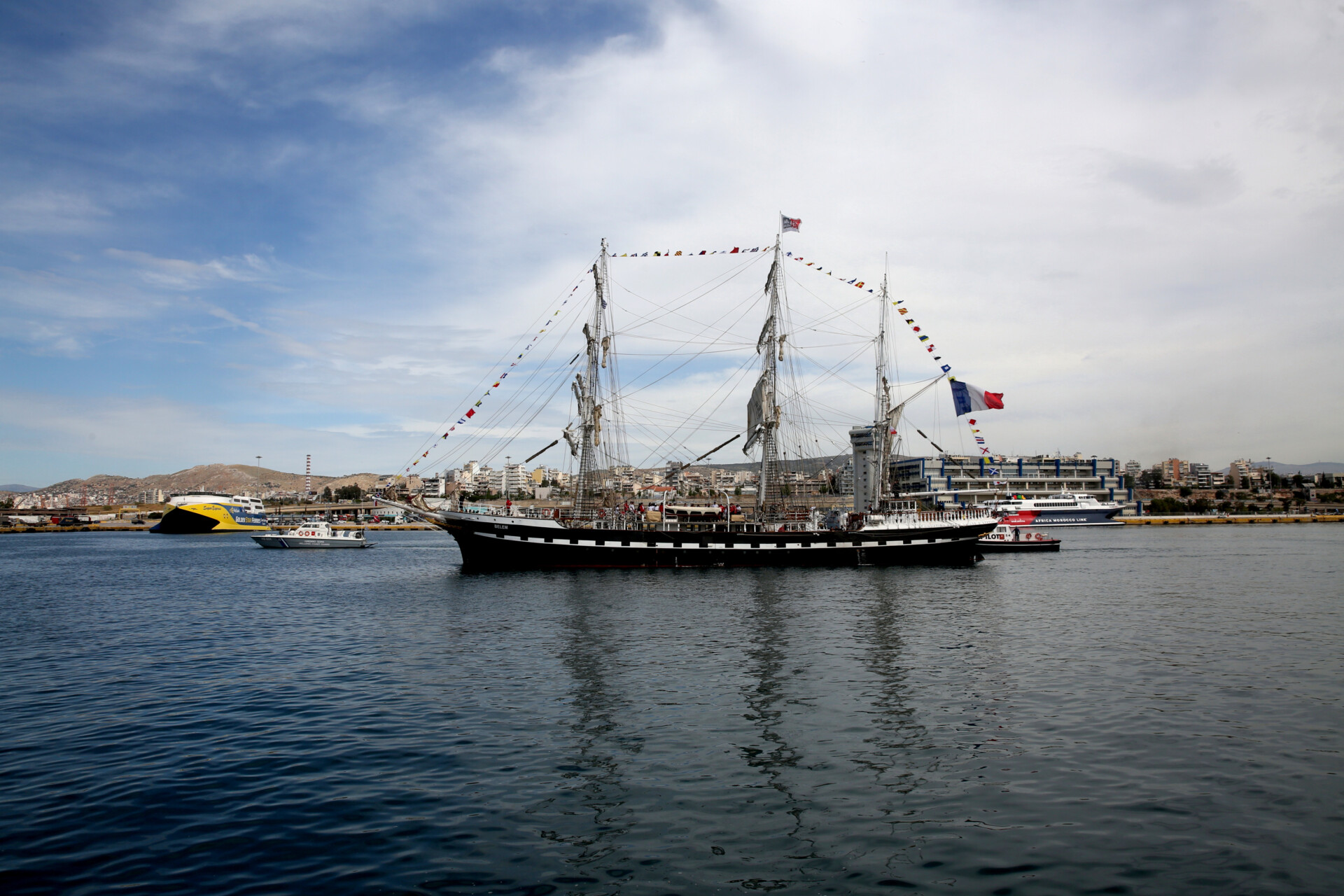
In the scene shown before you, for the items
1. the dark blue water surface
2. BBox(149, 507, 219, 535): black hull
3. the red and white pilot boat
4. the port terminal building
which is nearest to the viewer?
the dark blue water surface

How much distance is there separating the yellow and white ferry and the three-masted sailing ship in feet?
364

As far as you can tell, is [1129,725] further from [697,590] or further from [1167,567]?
[1167,567]

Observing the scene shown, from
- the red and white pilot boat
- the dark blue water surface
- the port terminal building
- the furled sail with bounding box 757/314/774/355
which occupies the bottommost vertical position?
the red and white pilot boat

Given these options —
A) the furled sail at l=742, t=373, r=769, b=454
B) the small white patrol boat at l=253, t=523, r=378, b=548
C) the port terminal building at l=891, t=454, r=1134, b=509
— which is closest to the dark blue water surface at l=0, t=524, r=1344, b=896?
the furled sail at l=742, t=373, r=769, b=454

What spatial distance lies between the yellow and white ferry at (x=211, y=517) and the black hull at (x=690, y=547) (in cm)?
11097

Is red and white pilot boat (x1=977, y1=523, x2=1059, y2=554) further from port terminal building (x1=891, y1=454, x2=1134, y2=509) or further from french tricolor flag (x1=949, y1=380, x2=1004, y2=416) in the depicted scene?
port terminal building (x1=891, y1=454, x2=1134, y2=509)

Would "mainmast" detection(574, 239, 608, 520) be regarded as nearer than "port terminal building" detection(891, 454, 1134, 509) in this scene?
Yes

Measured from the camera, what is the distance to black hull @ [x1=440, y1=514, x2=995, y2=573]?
5966cm

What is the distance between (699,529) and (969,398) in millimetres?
25426

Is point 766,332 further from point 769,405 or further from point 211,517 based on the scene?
point 211,517

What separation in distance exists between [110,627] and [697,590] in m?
28.2

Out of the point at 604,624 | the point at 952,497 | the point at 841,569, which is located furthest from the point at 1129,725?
the point at 952,497

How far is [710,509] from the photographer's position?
236ft

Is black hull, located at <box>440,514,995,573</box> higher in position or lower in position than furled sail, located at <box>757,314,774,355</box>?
lower
